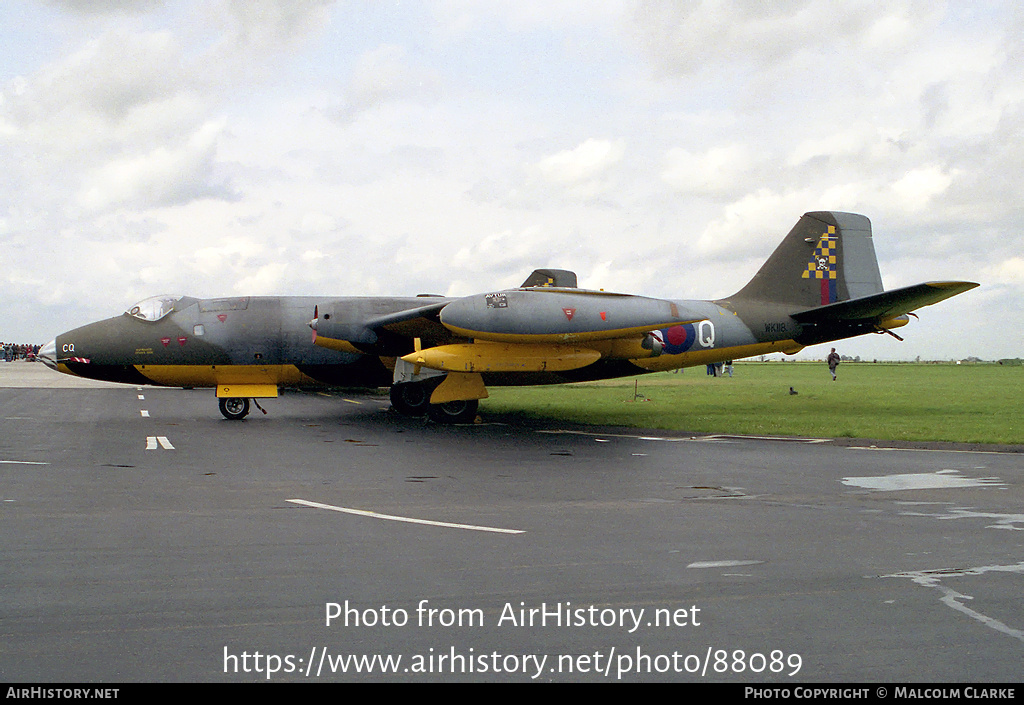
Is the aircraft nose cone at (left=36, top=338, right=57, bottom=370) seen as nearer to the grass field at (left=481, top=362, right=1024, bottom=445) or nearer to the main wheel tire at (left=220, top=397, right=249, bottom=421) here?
the main wheel tire at (left=220, top=397, right=249, bottom=421)

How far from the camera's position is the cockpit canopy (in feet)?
72.5

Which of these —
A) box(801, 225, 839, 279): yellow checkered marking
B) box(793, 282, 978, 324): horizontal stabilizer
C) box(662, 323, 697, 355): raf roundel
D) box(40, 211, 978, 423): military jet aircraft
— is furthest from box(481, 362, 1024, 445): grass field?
box(801, 225, 839, 279): yellow checkered marking

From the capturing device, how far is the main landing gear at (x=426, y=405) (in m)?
22.2

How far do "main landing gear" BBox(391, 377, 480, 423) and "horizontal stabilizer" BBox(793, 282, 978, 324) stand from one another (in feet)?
33.3

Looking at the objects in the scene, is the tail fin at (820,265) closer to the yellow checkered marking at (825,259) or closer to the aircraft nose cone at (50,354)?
the yellow checkered marking at (825,259)

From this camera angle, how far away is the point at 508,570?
655 centimetres

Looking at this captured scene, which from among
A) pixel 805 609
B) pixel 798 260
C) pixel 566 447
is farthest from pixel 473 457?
pixel 798 260

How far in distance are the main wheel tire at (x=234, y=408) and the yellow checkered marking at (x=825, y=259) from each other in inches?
663

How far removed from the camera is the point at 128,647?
468 centimetres

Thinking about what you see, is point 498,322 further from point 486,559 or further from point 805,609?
point 805,609

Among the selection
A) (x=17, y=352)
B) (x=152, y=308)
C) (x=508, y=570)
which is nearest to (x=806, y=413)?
(x=152, y=308)

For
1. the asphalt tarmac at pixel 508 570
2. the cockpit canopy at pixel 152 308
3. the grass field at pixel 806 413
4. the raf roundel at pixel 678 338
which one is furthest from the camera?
the raf roundel at pixel 678 338

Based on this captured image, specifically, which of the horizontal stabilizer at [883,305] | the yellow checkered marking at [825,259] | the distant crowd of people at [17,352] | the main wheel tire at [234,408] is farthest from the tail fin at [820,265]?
the distant crowd of people at [17,352]
